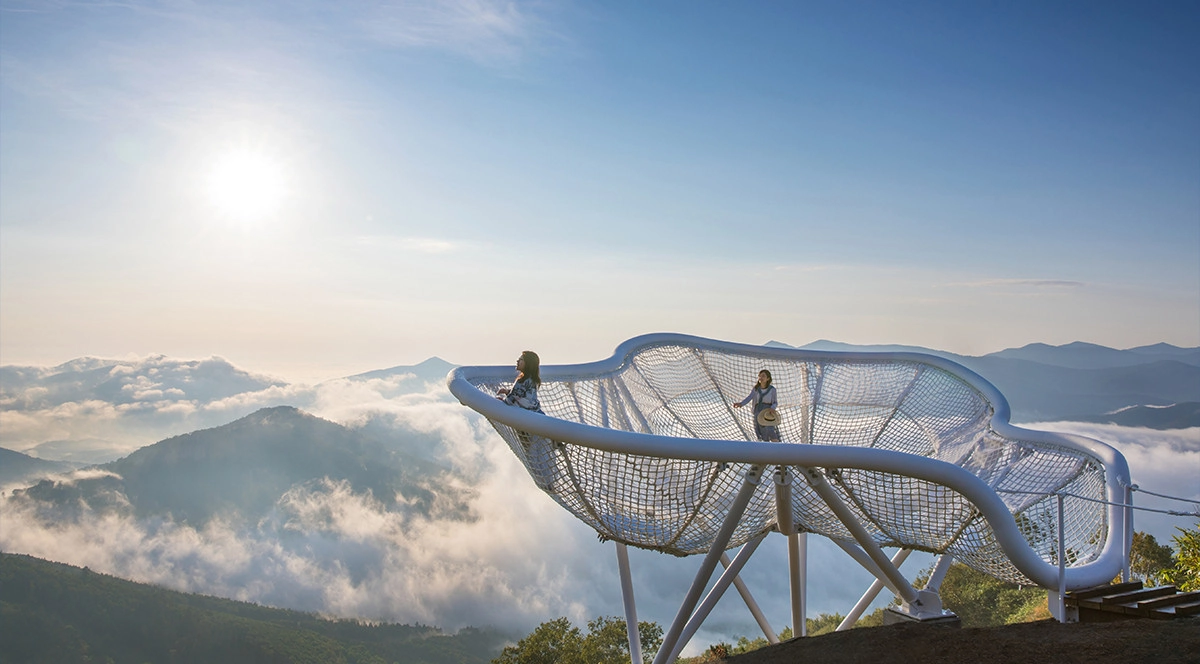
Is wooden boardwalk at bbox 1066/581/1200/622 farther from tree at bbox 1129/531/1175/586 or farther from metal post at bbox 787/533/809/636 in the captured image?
tree at bbox 1129/531/1175/586

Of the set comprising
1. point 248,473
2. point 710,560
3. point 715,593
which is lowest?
point 248,473

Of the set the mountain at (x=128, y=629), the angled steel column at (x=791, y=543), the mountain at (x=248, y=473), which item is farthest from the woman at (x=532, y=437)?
the mountain at (x=248, y=473)

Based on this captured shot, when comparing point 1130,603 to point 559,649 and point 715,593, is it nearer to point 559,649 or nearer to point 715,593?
point 715,593

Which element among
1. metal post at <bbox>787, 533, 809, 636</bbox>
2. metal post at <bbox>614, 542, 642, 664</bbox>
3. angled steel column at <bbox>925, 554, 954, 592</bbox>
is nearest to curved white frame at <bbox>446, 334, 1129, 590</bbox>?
angled steel column at <bbox>925, 554, 954, 592</bbox>

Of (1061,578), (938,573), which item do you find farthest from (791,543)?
(1061,578)

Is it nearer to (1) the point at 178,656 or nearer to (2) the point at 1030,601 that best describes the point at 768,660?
(2) the point at 1030,601

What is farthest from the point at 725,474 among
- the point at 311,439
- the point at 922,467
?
the point at 311,439

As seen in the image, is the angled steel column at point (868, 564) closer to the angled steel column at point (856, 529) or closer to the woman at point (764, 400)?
the angled steel column at point (856, 529)
